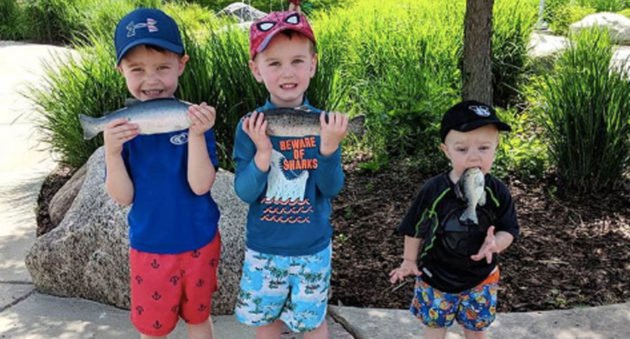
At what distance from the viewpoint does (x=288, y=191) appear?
257cm

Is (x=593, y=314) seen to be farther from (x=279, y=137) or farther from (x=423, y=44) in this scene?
(x=423, y=44)

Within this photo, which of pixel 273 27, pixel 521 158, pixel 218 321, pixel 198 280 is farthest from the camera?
pixel 521 158

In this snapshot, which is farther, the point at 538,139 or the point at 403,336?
the point at 538,139

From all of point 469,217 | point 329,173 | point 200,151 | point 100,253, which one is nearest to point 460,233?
point 469,217

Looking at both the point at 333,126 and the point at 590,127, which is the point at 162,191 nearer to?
the point at 333,126

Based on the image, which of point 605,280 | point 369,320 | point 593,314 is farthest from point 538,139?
point 369,320

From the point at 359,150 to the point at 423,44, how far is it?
1.31 metres

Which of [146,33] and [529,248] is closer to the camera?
[146,33]

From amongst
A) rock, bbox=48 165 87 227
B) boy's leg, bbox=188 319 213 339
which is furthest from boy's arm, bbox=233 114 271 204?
rock, bbox=48 165 87 227

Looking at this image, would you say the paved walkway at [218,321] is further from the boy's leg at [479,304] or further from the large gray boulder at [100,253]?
the boy's leg at [479,304]

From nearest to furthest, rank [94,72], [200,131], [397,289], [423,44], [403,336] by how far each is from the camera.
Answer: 1. [200,131]
2. [403,336]
3. [397,289]
4. [94,72]
5. [423,44]

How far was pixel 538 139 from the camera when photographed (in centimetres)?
532

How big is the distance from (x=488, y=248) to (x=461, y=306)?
0.30 m

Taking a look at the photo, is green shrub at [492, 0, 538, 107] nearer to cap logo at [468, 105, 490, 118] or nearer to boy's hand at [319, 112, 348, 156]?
cap logo at [468, 105, 490, 118]
